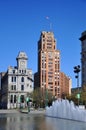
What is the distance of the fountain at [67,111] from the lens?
5077cm

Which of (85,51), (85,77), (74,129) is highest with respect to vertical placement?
(85,51)

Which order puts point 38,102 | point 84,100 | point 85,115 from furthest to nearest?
point 38,102 → point 84,100 → point 85,115

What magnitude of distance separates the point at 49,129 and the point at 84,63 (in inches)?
6357

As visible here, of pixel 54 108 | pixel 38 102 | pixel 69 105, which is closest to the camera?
pixel 69 105

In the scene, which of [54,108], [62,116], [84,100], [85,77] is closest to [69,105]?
[62,116]

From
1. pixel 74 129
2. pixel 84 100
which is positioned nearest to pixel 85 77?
pixel 84 100

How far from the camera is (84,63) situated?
634 ft

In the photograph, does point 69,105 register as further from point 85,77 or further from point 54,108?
point 85,77

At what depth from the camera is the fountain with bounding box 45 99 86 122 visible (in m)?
50.8

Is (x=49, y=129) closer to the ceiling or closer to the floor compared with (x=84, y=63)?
closer to the floor

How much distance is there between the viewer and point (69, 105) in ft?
189

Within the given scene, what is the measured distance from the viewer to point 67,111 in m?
59.6

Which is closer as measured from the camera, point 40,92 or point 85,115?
point 85,115

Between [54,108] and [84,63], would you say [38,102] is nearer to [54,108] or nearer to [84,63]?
[84,63]
